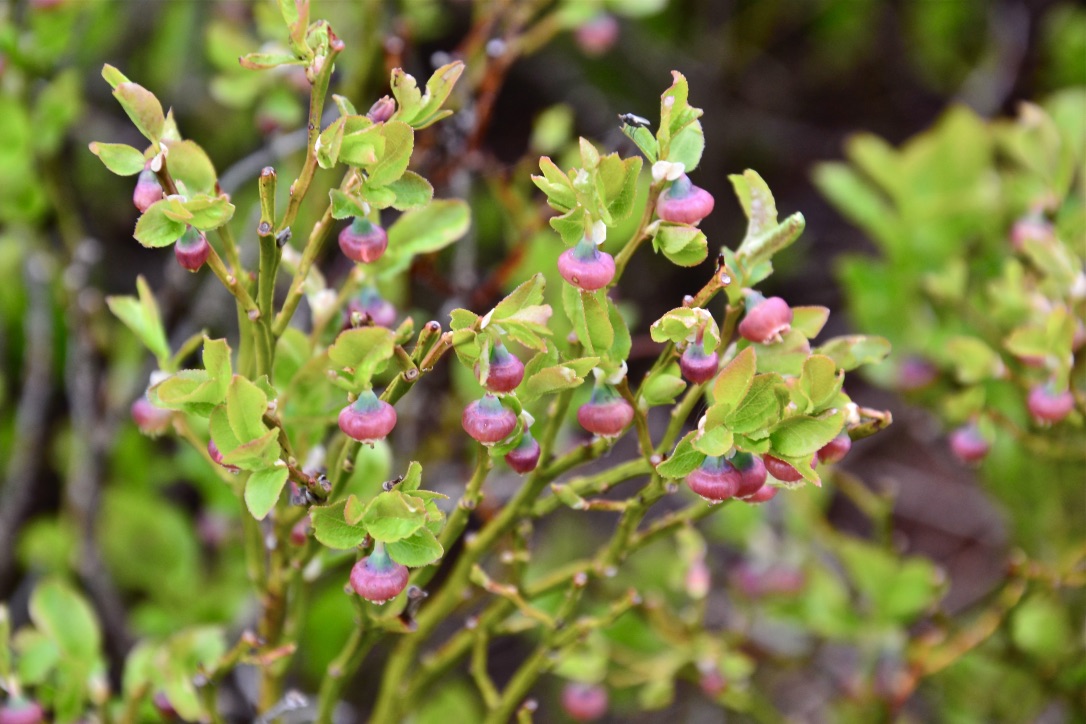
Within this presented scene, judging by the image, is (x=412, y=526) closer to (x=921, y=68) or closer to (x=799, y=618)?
(x=799, y=618)

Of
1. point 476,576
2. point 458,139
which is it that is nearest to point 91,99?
point 458,139

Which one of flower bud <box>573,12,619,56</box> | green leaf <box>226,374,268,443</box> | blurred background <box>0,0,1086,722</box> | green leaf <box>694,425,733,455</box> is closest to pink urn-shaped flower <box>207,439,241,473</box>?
green leaf <box>226,374,268,443</box>

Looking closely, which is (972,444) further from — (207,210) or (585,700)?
(207,210)

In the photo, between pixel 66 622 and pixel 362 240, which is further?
pixel 66 622

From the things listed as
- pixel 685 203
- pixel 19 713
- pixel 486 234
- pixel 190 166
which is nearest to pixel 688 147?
pixel 685 203

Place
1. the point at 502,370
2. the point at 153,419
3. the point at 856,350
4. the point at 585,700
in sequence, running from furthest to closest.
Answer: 1. the point at 585,700
2. the point at 153,419
3. the point at 856,350
4. the point at 502,370

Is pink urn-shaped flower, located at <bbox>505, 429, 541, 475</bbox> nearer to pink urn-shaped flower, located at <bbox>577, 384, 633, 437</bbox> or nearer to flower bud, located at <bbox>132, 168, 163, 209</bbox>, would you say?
pink urn-shaped flower, located at <bbox>577, 384, 633, 437</bbox>
